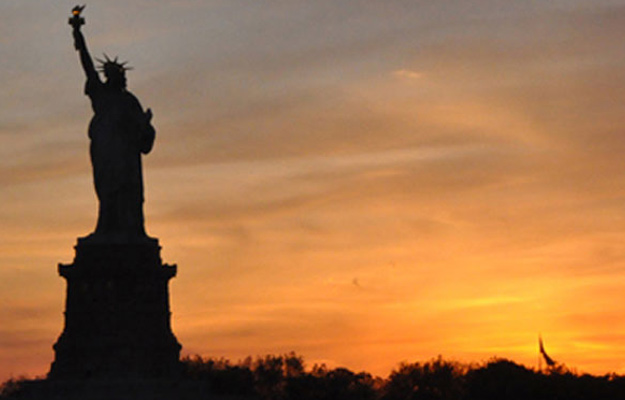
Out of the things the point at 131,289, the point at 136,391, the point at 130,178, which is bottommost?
the point at 136,391

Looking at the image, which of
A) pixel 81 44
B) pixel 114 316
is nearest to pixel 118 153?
pixel 81 44

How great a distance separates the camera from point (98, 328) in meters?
69.2

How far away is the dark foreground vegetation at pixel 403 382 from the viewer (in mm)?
71625

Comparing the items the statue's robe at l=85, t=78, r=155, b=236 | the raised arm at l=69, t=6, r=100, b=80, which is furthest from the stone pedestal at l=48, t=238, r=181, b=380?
the raised arm at l=69, t=6, r=100, b=80

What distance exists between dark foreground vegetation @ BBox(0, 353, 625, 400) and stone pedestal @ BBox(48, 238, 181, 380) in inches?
85.6

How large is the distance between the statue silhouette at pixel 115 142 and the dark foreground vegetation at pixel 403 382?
6.89 m

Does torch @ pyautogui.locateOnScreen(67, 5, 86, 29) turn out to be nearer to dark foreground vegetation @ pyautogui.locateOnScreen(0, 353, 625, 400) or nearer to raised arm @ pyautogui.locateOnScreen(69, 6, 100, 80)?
raised arm @ pyautogui.locateOnScreen(69, 6, 100, 80)

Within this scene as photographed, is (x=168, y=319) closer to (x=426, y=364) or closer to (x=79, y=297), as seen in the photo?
(x=79, y=297)

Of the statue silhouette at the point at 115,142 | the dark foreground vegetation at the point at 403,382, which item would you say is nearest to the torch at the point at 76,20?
the statue silhouette at the point at 115,142

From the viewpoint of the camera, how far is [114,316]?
69.2 metres

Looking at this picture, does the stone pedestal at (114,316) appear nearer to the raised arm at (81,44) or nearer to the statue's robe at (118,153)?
the statue's robe at (118,153)

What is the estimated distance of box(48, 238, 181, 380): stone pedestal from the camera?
68750 millimetres

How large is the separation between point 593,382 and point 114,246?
2537 centimetres

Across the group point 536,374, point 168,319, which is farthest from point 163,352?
point 536,374
